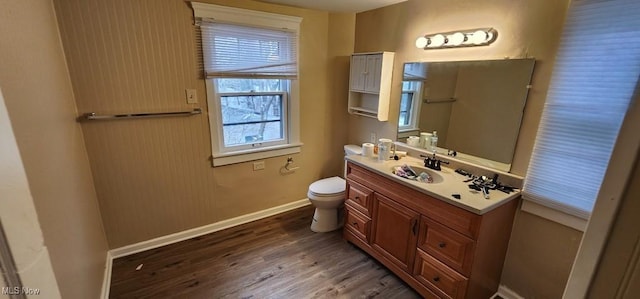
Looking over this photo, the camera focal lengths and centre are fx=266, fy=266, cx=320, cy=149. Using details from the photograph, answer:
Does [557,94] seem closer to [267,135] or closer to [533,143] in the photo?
[533,143]

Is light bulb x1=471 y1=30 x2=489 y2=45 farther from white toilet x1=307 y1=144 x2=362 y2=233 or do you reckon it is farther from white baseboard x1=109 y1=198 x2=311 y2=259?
white baseboard x1=109 y1=198 x2=311 y2=259

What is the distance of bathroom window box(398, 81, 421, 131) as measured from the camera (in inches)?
95.2

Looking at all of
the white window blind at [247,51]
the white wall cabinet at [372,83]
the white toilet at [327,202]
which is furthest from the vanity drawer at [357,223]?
the white window blind at [247,51]

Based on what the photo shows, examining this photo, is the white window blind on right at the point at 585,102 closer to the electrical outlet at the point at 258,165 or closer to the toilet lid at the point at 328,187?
the toilet lid at the point at 328,187

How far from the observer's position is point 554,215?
1634mm

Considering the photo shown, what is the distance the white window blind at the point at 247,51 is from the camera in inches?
90.0

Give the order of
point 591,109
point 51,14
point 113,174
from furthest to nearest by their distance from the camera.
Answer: point 113,174, point 51,14, point 591,109

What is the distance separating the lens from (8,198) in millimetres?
498

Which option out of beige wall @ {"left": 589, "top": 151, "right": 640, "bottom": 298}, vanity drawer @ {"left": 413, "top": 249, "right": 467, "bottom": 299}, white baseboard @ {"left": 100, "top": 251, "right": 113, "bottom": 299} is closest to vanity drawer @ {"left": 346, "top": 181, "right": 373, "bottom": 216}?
vanity drawer @ {"left": 413, "top": 249, "right": 467, "bottom": 299}

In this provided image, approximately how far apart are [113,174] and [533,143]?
3059 millimetres

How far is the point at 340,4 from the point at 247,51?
97cm

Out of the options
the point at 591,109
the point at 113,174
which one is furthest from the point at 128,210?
the point at 591,109

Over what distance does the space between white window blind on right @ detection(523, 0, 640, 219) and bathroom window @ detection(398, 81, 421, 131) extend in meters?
0.96

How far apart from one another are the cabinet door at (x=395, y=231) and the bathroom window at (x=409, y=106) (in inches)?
31.6
